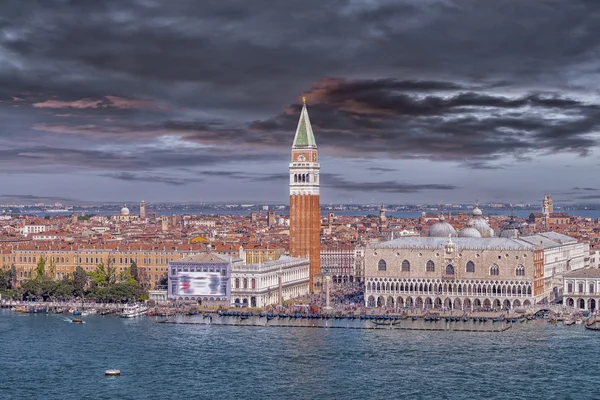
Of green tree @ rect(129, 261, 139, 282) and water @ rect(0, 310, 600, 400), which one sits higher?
green tree @ rect(129, 261, 139, 282)

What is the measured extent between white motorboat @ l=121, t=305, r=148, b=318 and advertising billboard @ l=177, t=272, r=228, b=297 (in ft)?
6.22

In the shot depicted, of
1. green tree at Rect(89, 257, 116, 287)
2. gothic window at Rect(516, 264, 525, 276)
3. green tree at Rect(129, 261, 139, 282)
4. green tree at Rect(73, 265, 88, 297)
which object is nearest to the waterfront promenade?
gothic window at Rect(516, 264, 525, 276)

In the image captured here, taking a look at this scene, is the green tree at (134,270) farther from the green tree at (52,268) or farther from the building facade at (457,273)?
the building facade at (457,273)

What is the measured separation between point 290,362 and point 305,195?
56.9 ft

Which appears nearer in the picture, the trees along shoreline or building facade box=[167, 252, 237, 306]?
building facade box=[167, 252, 237, 306]

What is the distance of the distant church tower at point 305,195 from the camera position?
48594 mm

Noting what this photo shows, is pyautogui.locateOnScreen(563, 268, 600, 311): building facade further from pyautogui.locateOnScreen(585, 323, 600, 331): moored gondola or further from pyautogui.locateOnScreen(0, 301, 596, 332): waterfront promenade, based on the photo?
pyautogui.locateOnScreen(585, 323, 600, 331): moored gondola

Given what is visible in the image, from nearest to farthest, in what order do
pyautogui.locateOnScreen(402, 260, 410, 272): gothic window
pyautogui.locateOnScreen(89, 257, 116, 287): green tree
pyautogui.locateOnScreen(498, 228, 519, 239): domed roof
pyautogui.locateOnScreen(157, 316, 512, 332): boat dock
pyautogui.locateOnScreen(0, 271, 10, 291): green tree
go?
1. pyautogui.locateOnScreen(157, 316, 512, 332): boat dock
2. pyautogui.locateOnScreen(402, 260, 410, 272): gothic window
3. pyautogui.locateOnScreen(498, 228, 519, 239): domed roof
4. pyautogui.locateOnScreen(89, 257, 116, 287): green tree
5. pyautogui.locateOnScreen(0, 271, 10, 291): green tree

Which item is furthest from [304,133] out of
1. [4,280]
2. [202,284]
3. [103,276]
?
[4,280]

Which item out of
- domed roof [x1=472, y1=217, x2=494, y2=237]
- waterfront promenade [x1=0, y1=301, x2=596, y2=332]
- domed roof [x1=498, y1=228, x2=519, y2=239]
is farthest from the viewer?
domed roof [x1=472, y1=217, x2=494, y2=237]

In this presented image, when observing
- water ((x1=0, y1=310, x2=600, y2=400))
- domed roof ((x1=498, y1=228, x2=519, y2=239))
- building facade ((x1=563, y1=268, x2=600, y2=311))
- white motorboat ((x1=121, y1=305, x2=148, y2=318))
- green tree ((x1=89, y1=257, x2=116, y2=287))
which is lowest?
water ((x1=0, y1=310, x2=600, y2=400))

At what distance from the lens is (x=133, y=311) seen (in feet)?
144

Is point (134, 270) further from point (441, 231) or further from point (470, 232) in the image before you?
point (470, 232)

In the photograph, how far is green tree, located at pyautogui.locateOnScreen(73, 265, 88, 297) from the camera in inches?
1893
